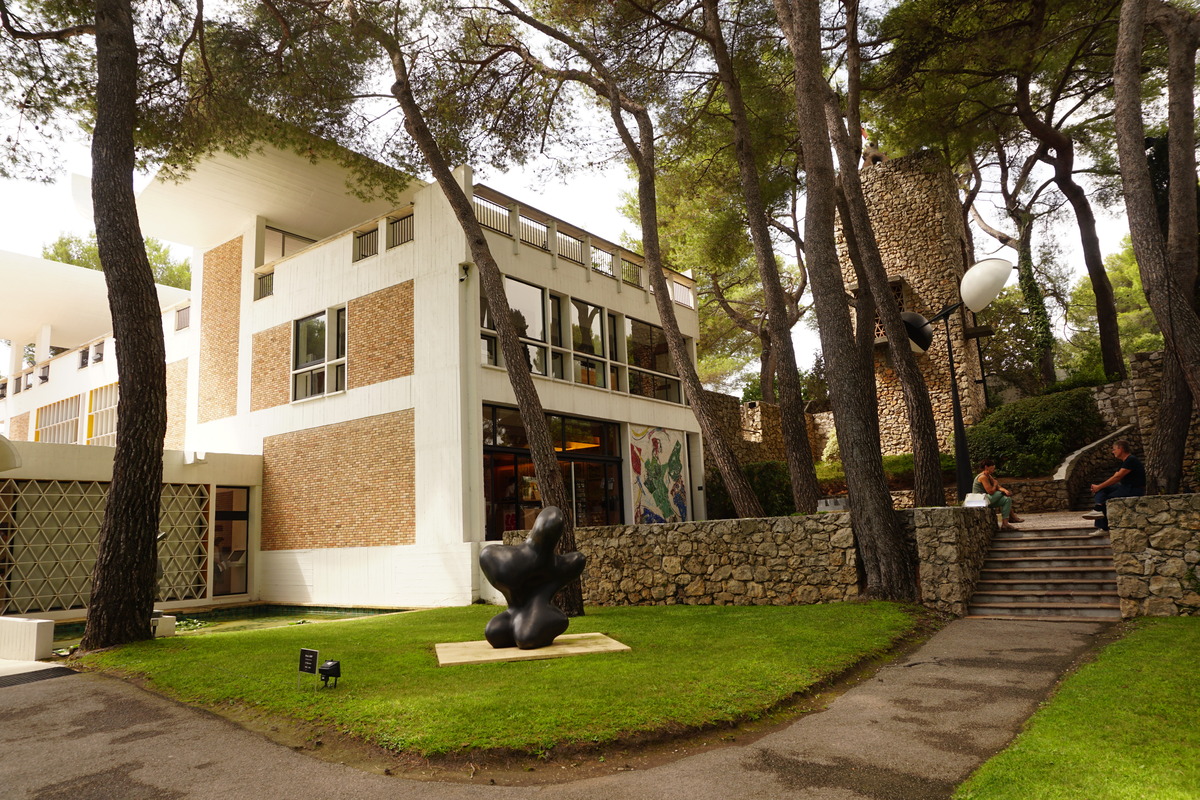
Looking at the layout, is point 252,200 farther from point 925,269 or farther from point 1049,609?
point 925,269

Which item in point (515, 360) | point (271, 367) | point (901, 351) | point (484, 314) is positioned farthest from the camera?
point (271, 367)

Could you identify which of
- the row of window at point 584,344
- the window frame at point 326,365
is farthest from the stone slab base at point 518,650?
the window frame at point 326,365

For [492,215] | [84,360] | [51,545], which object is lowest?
[51,545]

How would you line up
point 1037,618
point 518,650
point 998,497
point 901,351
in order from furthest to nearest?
point 901,351, point 998,497, point 1037,618, point 518,650

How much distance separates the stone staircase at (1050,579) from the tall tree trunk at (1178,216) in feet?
3.55

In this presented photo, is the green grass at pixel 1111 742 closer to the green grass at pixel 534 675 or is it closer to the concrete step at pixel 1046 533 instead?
the green grass at pixel 534 675

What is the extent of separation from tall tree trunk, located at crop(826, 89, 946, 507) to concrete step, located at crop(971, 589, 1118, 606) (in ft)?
5.93

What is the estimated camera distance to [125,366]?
27.0 ft

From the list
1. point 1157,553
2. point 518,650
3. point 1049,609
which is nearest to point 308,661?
point 518,650

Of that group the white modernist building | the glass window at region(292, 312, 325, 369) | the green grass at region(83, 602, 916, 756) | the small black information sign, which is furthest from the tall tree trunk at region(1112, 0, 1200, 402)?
the glass window at region(292, 312, 325, 369)

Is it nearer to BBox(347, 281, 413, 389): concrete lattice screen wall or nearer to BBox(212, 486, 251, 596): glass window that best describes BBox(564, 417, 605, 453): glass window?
BBox(347, 281, 413, 389): concrete lattice screen wall

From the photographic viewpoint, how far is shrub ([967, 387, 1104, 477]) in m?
15.7

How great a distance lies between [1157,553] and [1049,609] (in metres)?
1.21

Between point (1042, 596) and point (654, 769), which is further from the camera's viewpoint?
point (1042, 596)
